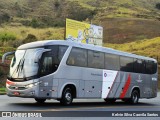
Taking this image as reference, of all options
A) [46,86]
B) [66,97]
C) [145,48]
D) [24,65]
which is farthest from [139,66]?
[145,48]

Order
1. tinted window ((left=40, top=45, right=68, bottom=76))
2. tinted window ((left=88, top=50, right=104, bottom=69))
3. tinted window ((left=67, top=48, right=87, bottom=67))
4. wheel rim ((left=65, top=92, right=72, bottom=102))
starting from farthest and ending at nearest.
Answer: tinted window ((left=88, top=50, right=104, bottom=69)) < tinted window ((left=67, top=48, right=87, bottom=67)) < wheel rim ((left=65, top=92, right=72, bottom=102)) < tinted window ((left=40, top=45, right=68, bottom=76))

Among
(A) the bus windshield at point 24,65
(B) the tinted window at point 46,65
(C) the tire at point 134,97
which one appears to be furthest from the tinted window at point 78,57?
(C) the tire at point 134,97

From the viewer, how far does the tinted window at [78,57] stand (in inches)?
815

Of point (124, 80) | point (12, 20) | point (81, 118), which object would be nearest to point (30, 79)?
point (81, 118)

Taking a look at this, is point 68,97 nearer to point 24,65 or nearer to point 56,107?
point 56,107

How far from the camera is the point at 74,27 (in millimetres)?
40406

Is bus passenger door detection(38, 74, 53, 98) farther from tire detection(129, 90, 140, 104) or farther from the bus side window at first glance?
the bus side window

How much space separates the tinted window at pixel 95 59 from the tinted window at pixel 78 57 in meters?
0.47

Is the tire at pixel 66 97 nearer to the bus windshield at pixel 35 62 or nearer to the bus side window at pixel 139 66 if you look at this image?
the bus windshield at pixel 35 62

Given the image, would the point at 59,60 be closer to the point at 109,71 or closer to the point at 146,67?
the point at 109,71

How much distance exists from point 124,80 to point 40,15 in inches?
3759

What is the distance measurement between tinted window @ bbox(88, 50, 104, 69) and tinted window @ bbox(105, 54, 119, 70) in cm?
50

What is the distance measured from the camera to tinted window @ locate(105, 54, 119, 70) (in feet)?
77.6

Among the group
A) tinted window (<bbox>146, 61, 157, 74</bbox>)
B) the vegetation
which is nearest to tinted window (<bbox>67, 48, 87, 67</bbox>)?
tinted window (<bbox>146, 61, 157, 74</bbox>)
